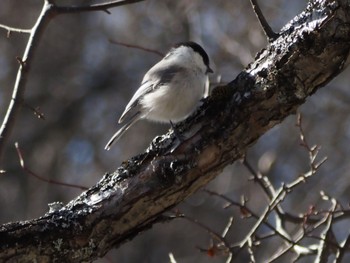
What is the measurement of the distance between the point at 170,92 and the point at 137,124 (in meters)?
5.98

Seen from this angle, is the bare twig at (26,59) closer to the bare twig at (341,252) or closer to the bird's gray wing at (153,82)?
the bird's gray wing at (153,82)

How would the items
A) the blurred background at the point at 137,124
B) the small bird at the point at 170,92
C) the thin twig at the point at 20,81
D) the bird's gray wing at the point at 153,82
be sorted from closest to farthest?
the thin twig at the point at 20,81 → the small bird at the point at 170,92 → the bird's gray wing at the point at 153,82 → the blurred background at the point at 137,124

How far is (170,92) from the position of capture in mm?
3244

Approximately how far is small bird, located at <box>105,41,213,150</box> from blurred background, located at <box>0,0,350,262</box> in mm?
2985

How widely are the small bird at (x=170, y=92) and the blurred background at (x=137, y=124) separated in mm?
2985

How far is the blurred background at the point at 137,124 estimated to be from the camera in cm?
753

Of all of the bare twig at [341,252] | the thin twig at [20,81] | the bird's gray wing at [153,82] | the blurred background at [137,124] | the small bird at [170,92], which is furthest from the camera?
the blurred background at [137,124]

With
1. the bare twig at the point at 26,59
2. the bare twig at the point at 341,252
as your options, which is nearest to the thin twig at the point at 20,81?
the bare twig at the point at 26,59

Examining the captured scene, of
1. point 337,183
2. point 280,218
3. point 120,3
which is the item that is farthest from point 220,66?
point 120,3

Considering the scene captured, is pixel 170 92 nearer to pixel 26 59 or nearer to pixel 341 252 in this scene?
pixel 26 59

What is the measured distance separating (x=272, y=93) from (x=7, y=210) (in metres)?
6.52

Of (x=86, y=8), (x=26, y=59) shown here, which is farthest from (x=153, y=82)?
(x=26, y=59)

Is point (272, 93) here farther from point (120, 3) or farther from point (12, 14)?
point (12, 14)

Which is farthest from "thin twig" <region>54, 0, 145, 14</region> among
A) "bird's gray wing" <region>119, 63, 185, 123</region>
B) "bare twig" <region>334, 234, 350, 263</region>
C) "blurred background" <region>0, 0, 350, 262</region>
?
"blurred background" <region>0, 0, 350, 262</region>
